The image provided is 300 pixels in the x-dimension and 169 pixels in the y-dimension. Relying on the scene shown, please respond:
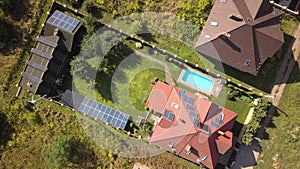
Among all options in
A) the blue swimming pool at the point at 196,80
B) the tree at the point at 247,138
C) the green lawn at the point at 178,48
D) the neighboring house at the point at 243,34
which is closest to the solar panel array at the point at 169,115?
the blue swimming pool at the point at 196,80

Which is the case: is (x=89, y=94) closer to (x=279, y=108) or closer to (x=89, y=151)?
(x=89, y=151)

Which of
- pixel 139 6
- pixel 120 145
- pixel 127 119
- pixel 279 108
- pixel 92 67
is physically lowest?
pixel 120 145

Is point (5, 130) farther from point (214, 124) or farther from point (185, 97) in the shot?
point (214, 124)

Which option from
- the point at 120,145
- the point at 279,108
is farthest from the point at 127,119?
the point at 279,108

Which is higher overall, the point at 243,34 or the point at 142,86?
the point at 243,34

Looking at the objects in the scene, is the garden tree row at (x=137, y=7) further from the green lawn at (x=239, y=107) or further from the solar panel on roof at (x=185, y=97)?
the green lawn at (x=239, y=107)

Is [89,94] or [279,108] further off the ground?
[279,108]

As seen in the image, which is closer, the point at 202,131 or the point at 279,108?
the point at 202,131

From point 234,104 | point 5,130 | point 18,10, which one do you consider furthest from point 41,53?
point 234,104
